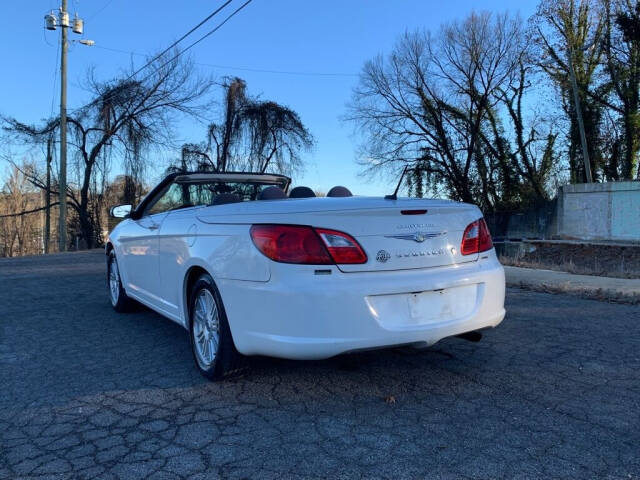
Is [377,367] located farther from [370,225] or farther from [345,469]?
[345,469]

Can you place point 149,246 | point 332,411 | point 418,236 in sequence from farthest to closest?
1. point 149,246
2. point 418,236
3. point 332,411

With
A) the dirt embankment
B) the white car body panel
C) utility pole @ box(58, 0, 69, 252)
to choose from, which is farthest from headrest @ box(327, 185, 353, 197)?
utility pole @ box(58, 0, 69, 252)

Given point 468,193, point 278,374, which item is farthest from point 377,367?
point 468,193

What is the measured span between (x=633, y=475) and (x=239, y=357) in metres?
2.21

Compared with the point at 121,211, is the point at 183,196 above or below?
above

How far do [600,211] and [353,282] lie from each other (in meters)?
21.1

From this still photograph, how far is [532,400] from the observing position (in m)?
3.16

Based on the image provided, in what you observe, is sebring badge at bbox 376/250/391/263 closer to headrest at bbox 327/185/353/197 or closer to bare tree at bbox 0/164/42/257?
headrest at bbox 327/185/353/197

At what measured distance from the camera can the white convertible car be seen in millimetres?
2963

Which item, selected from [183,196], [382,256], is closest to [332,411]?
[382,256]

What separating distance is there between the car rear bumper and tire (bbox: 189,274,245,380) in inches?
5.8

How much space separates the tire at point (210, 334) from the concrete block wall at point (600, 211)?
66.1ft

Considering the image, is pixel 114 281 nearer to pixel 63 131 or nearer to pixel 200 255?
pixel 200 255

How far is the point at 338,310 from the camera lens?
9.64 ft
